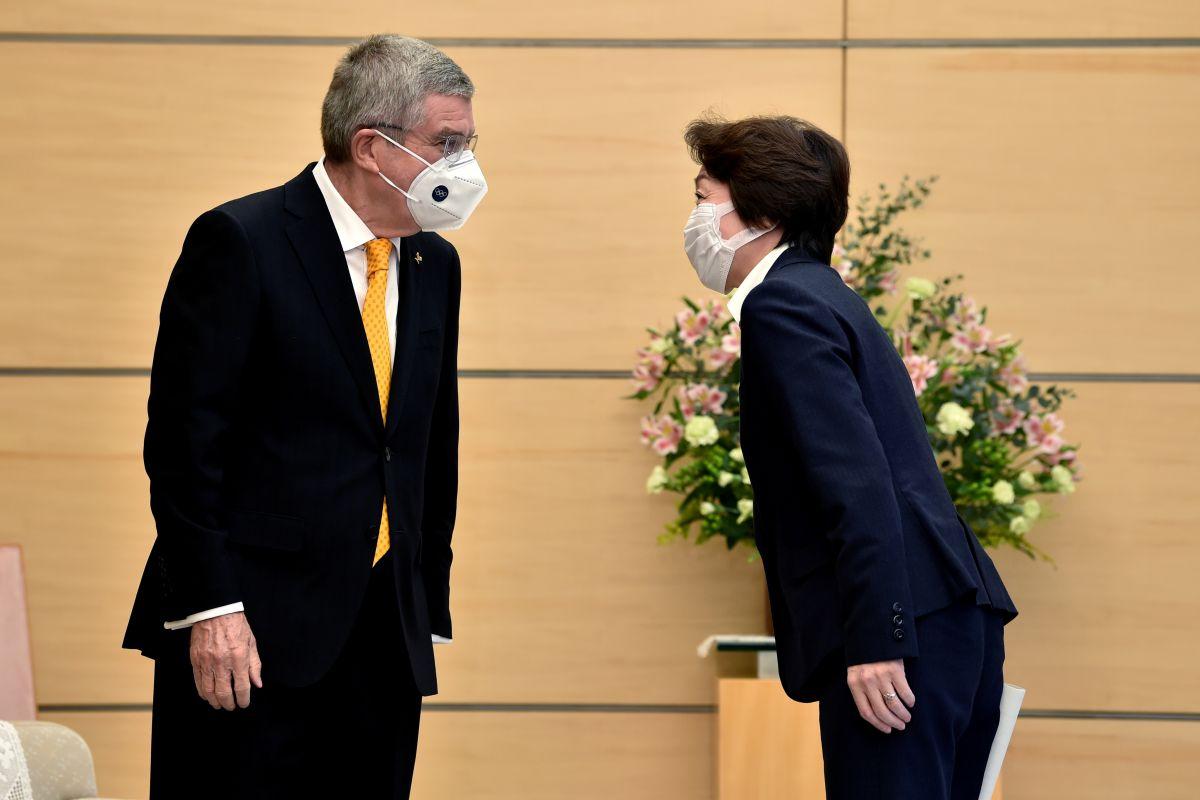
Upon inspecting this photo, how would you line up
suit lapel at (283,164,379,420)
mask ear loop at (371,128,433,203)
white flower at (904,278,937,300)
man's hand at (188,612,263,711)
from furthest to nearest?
white flower at (904,278,937,300) < mask ear loop at (371,128,433,203) < suit lapel at (283,164,379,420) < man's hand at (188,612,263,711)

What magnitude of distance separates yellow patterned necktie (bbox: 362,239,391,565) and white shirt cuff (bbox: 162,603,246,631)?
0.23 meters

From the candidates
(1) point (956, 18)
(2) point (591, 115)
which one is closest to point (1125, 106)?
(1) point (956, 18)

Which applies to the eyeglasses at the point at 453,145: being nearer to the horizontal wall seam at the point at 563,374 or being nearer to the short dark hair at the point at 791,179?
the short dark hair at the point at 791,179

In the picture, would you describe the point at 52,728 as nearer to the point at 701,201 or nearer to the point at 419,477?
the point at 419,477

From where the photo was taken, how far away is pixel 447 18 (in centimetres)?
366

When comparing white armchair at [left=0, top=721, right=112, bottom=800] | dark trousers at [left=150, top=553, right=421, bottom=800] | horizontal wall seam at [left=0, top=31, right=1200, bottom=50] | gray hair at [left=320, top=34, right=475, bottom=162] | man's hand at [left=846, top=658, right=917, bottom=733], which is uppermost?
horizontal wall seam at [left=0, top=31, right=1200, bottom=50]

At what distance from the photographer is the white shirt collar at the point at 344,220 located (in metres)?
2.11

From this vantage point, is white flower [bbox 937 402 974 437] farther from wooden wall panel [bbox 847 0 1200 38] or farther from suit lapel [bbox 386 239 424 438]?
suit lapel [bbox 386 239 424 438]

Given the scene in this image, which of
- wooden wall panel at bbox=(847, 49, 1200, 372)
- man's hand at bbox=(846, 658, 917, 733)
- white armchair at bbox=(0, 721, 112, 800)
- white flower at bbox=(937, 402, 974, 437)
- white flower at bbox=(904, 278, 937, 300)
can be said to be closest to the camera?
man's hand at bbox=(846, 658, 917, 733)

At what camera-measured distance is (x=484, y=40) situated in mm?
3666

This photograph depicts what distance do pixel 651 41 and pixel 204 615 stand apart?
7.55ft

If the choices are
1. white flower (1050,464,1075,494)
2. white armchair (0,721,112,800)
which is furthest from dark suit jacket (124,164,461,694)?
white flower (1050,464,1075,494)

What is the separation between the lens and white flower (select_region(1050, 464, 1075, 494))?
3289 mm

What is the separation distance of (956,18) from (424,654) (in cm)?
245
